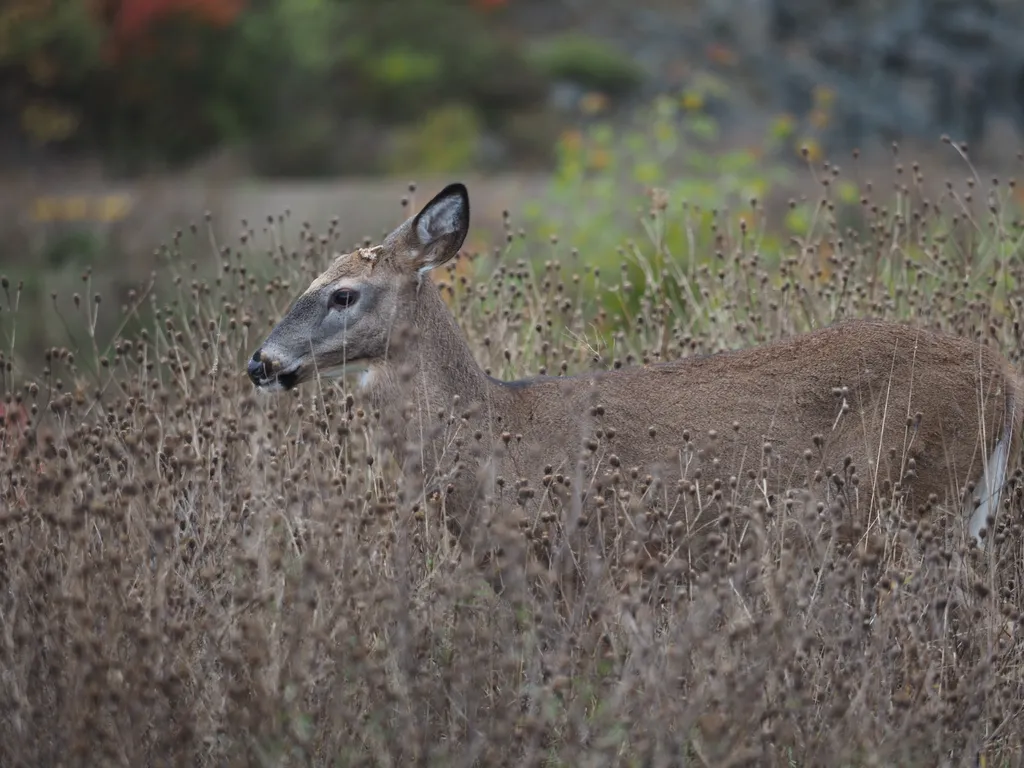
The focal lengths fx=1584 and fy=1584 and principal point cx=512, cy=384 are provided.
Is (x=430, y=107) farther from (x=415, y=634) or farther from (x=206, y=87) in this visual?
(x=415, y=634)

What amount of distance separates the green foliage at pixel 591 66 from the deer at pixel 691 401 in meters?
29.0

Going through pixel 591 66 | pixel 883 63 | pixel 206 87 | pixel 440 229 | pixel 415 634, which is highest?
pixel 440 229

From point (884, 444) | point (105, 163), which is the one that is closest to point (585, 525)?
point (884, 444)

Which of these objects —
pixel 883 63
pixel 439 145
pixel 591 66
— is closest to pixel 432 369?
pixel 883 63

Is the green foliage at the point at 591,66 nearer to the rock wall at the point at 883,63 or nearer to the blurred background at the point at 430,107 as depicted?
the blurred background at the point at 430,107

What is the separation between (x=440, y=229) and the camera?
20.2 ft

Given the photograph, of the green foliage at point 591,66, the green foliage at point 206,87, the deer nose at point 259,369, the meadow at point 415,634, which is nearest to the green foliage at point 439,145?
the green foliage at point 206,87

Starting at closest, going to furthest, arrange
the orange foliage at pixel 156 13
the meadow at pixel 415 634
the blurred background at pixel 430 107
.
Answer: the meadow at pixel 415 634, the blurred background at pixel 430 107, the orange foliage at pixel 156 13

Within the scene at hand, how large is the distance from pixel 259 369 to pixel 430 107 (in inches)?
1074

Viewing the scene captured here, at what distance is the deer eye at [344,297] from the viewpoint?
6.05 meters

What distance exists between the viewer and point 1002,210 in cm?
726

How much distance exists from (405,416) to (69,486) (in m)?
1.04

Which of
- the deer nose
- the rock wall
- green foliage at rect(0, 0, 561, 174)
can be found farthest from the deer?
green foliage at rect(0, 0, 561, 174)

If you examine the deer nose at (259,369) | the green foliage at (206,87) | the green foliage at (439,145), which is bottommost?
the green foliage at (439,145)
